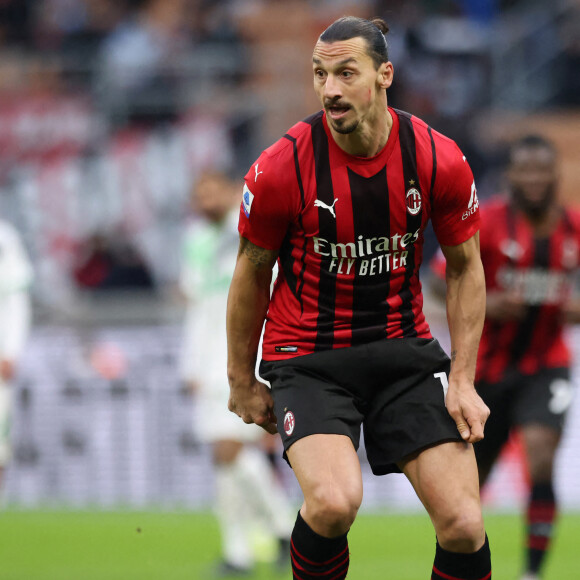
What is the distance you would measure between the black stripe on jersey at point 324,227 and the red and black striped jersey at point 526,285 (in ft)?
8.09

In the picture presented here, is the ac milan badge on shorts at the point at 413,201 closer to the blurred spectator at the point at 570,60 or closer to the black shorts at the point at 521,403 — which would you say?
the black shorts at the point at 521,403

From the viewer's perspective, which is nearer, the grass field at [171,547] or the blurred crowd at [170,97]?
the grass field at [171,547]

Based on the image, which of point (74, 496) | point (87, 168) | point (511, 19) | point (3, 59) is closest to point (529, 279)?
point (74, 496)

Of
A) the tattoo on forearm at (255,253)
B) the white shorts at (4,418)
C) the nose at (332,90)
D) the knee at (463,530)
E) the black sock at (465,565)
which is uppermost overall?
the nose at (332,90)

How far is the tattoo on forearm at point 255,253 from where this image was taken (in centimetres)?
458

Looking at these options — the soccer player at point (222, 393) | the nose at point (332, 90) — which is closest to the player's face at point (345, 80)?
the nose at point (332, 90)

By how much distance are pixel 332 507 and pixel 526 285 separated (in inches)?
117

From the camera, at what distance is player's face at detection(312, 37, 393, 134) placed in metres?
4.29

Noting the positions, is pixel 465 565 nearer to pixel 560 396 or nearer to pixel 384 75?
pixel 384 75

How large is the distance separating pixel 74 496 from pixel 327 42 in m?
8.22

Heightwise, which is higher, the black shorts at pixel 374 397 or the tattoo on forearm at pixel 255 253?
the tattoo on forearm at pixel 255 253

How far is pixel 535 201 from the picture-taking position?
6.98 metres

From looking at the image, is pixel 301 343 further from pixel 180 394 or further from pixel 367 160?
pixel 180 394

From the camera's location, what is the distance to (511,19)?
595 inches
